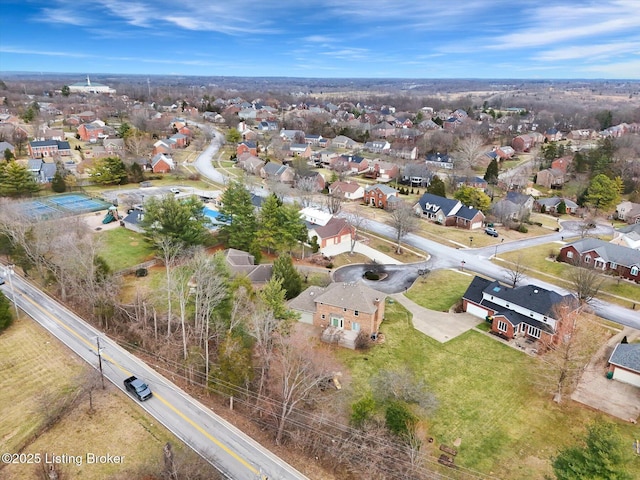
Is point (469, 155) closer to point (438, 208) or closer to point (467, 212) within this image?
point (438, 208)

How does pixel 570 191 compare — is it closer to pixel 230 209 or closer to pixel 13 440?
pixel 230 209

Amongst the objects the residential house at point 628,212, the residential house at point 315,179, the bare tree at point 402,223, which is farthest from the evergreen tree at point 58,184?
the residential house at point 628,212

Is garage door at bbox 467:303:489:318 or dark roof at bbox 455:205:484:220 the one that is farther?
dark roof at bbox 455:205:484:220

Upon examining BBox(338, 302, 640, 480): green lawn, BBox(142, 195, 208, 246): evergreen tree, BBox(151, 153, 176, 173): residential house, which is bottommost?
BBox(338, 302, 640, 480): green lawn

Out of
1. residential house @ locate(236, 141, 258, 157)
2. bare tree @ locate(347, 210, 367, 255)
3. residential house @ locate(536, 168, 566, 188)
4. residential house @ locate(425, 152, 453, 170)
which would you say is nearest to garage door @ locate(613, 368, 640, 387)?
bare tree @ locate(347, 210, 367, 255)

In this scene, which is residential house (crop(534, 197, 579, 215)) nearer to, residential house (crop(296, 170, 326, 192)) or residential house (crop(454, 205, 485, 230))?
residential house (crop(454, 205, 485, 230))

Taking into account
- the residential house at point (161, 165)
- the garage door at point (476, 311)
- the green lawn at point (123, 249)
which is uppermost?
the residential house at point (161, 165)

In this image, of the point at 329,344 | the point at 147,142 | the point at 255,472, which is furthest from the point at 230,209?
the point at 147,142

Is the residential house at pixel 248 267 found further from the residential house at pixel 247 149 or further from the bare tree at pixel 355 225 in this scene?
the residential house at pixel 247 149
